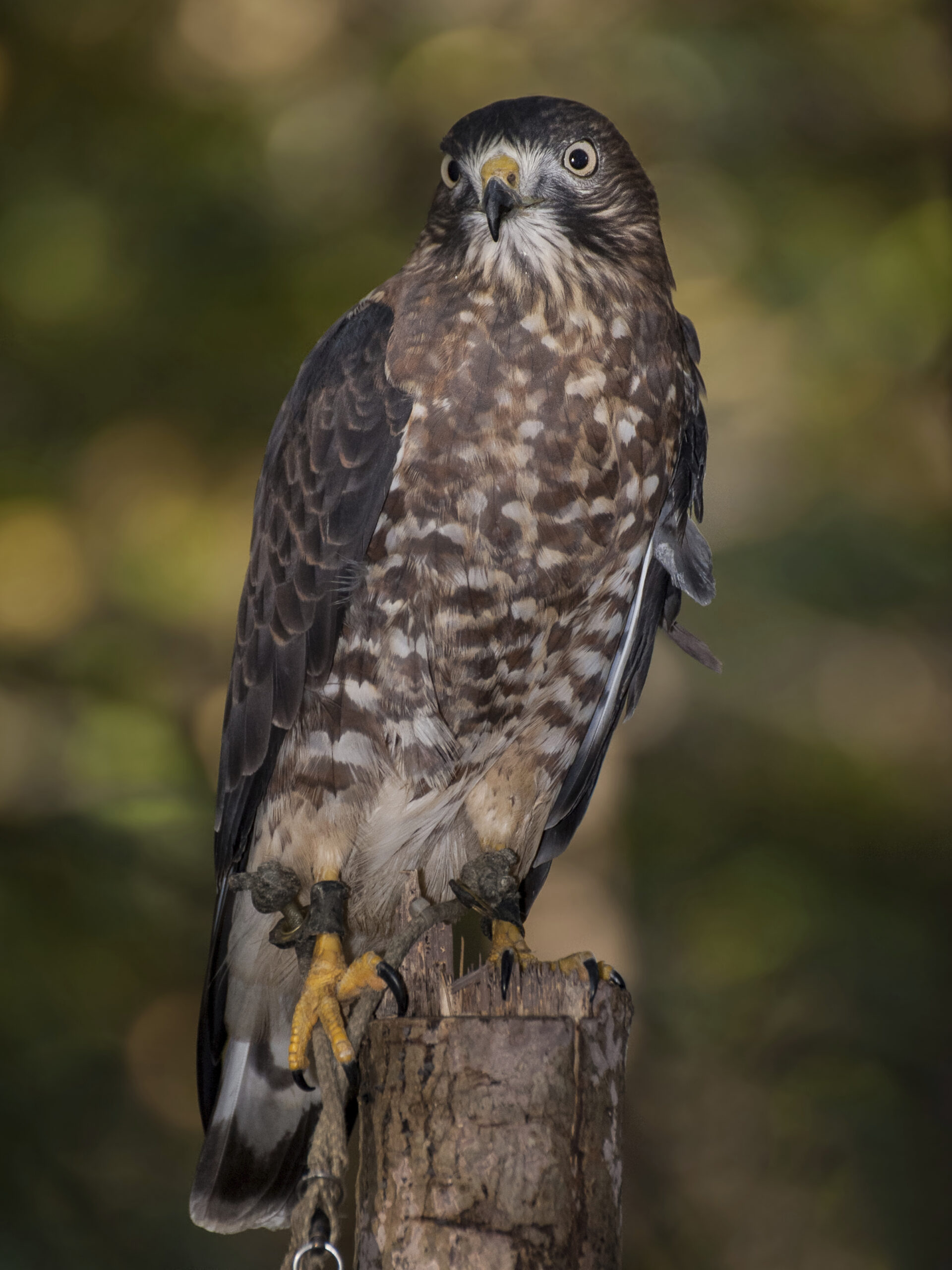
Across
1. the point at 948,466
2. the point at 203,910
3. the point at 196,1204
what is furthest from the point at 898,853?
the point at 196,1204

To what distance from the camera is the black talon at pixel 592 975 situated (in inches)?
57.3

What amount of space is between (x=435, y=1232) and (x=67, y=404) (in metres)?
3.57

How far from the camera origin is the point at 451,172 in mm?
1850

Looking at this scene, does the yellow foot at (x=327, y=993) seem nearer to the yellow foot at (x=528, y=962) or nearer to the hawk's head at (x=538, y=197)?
the yellow foot at (x=528, y=962)

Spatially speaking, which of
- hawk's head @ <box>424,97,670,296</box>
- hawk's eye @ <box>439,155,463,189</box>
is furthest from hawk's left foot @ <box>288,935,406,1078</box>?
hawk's eye @ <box>439,155,463,189</box>

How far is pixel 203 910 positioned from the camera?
13.3ft

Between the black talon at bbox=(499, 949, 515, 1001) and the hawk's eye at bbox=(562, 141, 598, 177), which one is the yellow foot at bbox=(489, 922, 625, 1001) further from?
the hawk's eye at bbox=(562, 141, 598, 177)

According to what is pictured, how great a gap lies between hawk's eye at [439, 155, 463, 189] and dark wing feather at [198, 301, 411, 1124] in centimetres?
24

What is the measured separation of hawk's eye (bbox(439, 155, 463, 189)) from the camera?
1.82m

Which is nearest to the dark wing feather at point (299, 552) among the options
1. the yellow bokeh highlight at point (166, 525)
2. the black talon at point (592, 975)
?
the black talon at point (592, 975)

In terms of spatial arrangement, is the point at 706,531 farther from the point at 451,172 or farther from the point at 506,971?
the point at 506,971

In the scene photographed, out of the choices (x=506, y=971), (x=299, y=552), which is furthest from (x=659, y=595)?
(x=506, y=971)

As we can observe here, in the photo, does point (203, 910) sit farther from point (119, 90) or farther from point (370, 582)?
point (119, 90)

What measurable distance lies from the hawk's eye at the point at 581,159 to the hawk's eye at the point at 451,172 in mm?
169
